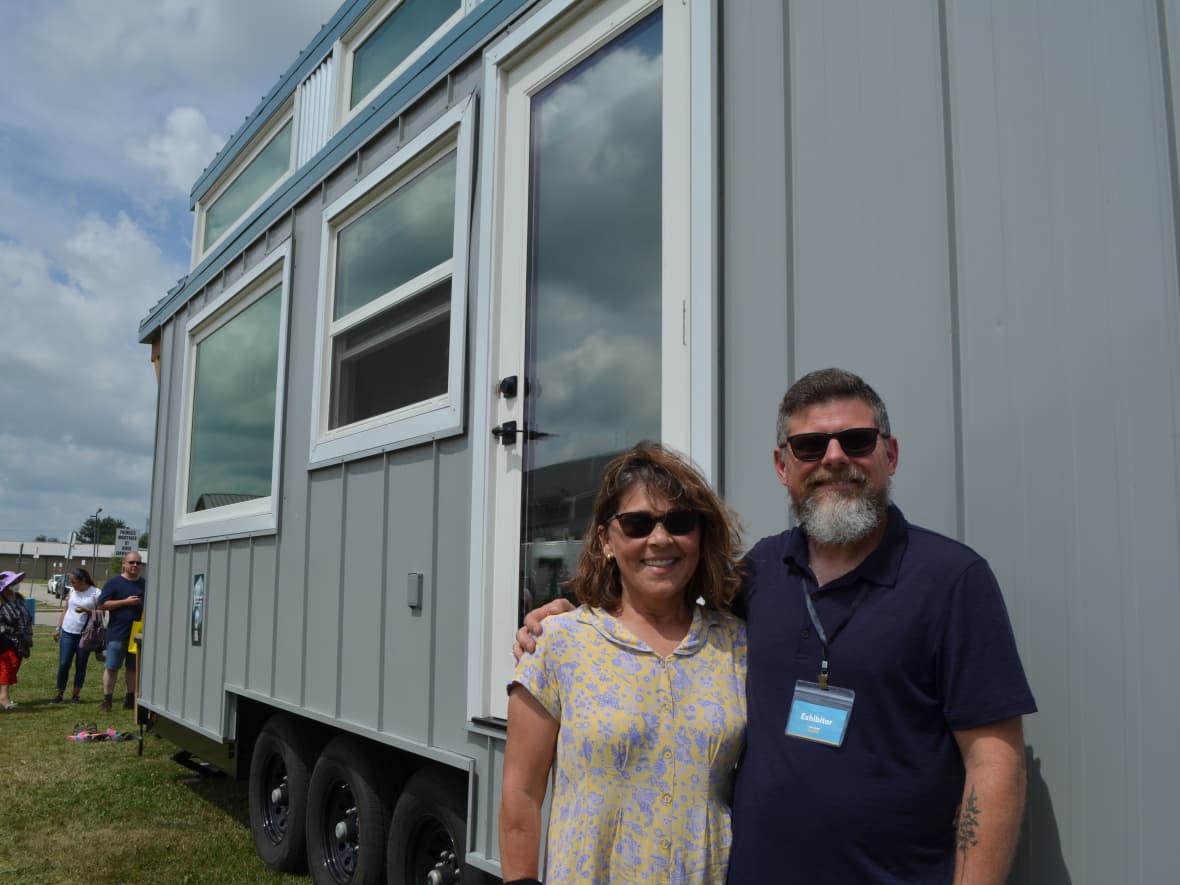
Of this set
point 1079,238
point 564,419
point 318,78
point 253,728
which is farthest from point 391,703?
point 318,78

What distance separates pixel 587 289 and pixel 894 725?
1.94m

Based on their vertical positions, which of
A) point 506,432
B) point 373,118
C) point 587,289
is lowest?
point 506,432

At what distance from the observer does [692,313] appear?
275 cm

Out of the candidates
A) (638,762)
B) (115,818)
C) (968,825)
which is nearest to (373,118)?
(638,762)

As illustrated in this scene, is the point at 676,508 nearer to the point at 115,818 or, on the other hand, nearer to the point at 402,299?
the point at 402,299

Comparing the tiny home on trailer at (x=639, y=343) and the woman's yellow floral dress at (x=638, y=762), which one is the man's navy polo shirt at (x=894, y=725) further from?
the tiny home on trailer at (x=639, y=343)

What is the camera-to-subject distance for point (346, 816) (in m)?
4.33

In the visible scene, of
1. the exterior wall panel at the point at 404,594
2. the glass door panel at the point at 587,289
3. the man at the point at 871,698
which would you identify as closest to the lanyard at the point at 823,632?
the man at the point at 871,698

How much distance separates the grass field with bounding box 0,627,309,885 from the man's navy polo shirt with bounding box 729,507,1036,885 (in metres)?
3.69

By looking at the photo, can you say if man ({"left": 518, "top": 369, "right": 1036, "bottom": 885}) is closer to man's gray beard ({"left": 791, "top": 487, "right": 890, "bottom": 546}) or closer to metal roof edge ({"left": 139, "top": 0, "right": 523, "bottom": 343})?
man's gray beard ({"left": 791, "top": 487, "right": 890, "bottom": 546})

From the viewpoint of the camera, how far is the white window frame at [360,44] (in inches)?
167

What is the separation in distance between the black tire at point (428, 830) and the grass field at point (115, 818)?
47.0 inches

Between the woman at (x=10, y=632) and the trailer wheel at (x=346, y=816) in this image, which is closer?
the trailer wheel at (x=346, y=816)

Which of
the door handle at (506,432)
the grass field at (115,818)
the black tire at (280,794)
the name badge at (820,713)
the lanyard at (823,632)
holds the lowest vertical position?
the grass field at (115,818)
